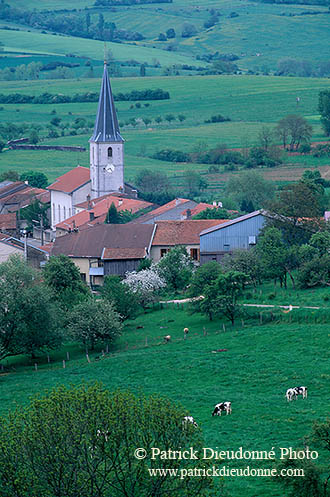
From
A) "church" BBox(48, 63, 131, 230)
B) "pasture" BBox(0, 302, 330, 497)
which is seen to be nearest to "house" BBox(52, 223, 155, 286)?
"pasture" BBox(0, 302, 330, 497)

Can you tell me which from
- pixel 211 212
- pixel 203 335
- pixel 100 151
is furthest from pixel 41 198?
pixel 203 335

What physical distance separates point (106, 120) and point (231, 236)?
Answer: 3576 cm

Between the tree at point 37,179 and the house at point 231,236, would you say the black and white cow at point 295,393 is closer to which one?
the house at point 231,236

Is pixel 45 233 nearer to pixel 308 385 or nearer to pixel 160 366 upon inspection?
pixel 160 366

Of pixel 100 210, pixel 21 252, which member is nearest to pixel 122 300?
pixel 21 252

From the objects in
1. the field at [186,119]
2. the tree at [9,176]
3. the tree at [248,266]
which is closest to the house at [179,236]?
the tree at [248,266]

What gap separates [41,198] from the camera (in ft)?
342

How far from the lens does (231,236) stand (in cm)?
6831

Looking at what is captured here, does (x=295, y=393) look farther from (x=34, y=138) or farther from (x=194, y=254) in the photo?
(x=34, y=138)

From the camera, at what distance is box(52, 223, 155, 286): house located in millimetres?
70500

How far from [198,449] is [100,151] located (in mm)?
76059

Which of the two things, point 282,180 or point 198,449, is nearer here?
point 198,449

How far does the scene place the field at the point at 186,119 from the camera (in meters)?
137

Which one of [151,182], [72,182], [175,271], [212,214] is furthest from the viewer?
[151,182]
